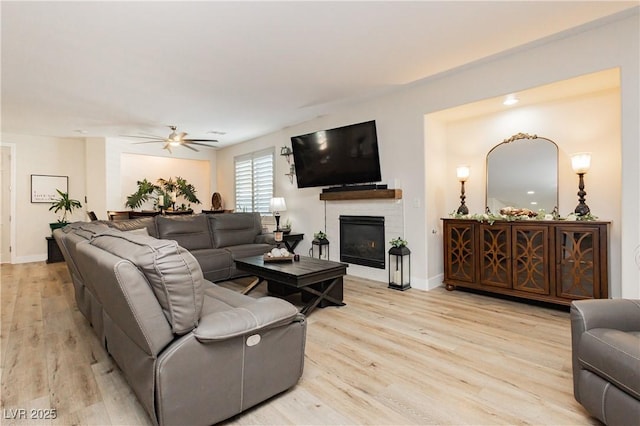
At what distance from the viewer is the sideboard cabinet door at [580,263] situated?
2883mm

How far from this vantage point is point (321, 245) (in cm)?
523

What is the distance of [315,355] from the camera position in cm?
233

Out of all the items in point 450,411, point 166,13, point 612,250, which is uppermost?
point 166,13

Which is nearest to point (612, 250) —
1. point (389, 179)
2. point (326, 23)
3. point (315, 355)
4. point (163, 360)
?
point (389, 179)

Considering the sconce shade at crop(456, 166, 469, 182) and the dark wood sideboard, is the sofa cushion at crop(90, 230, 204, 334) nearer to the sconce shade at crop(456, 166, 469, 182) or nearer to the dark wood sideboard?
the dark wood sideboard

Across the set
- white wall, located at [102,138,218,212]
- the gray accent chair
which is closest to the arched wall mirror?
the gray accent chair

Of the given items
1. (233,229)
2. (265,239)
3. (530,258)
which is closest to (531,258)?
(530,258)

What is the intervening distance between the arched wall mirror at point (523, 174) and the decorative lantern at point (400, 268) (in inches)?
45.9

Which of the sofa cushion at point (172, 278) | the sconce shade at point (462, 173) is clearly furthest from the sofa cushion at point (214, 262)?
the sconce shade at point (462, 173)

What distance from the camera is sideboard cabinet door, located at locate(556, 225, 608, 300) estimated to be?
2.88m

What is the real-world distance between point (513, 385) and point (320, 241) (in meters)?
3.50

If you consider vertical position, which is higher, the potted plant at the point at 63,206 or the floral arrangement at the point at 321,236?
the potted plant at the point at 63,206

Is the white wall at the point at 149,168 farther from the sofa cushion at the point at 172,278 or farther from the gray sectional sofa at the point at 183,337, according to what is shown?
the sofa cushion at the point at 172,278

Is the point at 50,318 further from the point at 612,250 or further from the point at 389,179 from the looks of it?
the point at 612,250
